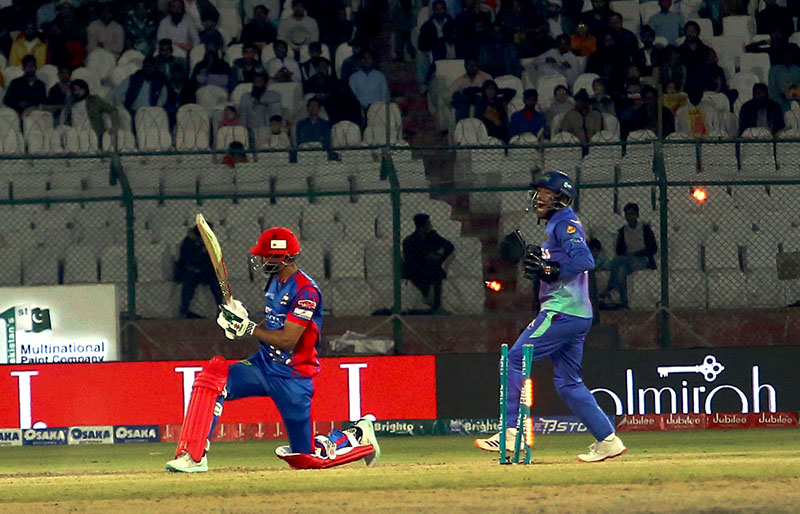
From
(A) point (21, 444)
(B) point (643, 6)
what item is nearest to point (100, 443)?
(A) point (21, 444)

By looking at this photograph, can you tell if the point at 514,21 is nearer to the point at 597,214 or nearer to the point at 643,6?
the point at 643,6

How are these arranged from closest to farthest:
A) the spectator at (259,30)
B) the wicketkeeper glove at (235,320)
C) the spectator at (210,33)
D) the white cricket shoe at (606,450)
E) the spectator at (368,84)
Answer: the wicketkeeper glove at (235,320) → the white cricket shoe at (606,450) → the spectator at (368,84) → the spectator at (210,33) → the spectator at (259,30)

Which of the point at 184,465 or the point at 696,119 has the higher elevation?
the point at 696,119

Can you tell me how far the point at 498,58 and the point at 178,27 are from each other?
4.75m

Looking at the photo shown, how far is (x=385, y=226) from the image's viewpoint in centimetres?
1602

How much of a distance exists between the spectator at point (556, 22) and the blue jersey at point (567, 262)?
11968mm

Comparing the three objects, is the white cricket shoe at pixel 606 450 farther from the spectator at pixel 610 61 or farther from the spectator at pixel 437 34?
the spectator at pixel 437 34

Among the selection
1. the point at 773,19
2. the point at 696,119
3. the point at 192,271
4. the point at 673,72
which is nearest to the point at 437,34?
the point at 673,72

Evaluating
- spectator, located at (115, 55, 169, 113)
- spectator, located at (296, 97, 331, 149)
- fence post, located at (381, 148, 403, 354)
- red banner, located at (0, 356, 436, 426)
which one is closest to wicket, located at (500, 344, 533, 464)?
red banner, located at (0, 356, 436, 426)

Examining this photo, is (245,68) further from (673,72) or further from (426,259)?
(673,72)

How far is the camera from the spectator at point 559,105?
61.0 feet

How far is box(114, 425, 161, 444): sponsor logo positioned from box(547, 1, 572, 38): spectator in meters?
9.90

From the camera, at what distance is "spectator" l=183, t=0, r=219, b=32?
68.4 feet

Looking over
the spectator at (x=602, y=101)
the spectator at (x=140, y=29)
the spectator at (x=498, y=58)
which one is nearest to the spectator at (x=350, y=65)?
the spectator at (x=498, y=58)
